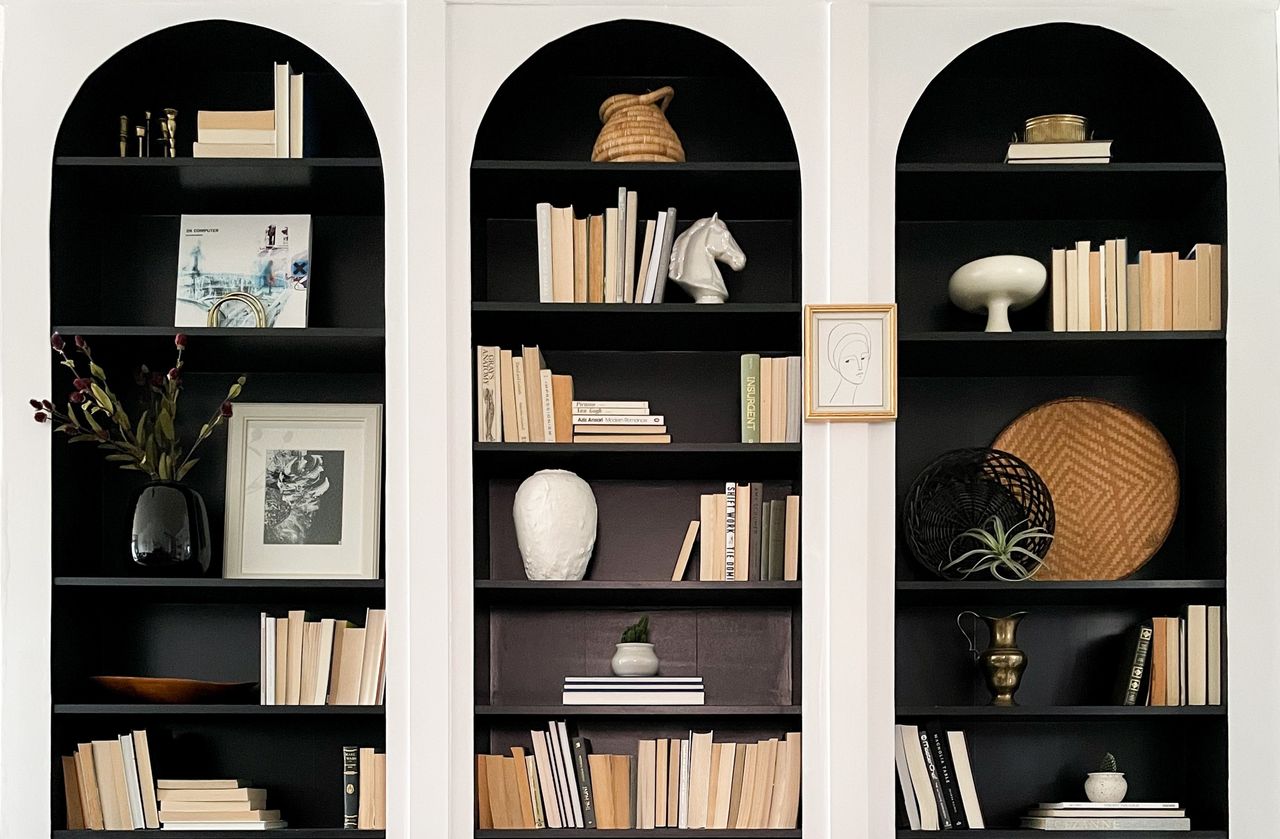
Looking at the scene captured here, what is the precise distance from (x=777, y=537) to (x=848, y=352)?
429mm

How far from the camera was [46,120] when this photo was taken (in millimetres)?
2793

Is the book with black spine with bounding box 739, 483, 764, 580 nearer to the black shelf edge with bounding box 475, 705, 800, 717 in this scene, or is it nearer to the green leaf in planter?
the black shelf edge with bounding box 475, 705, 800, 717

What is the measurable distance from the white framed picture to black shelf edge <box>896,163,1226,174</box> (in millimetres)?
1311

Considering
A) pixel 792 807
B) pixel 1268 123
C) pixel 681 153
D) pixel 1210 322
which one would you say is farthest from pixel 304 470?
pixel 1268 123

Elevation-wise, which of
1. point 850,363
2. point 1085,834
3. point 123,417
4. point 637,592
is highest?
point 850,363

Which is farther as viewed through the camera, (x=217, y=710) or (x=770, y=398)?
(x=770, y=398)

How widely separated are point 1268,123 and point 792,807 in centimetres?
175

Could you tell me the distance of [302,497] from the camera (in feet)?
9.85

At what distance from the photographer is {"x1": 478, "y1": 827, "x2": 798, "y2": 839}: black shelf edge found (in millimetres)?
2758

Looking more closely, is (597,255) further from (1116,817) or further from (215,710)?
(1116,817)

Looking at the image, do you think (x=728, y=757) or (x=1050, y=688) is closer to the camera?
(x=728, y=757)

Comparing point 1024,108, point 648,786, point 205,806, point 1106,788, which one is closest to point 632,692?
point 648,786

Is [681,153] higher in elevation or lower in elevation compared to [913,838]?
higher

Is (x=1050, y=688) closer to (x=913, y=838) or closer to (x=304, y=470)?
(x=913, y=838)
